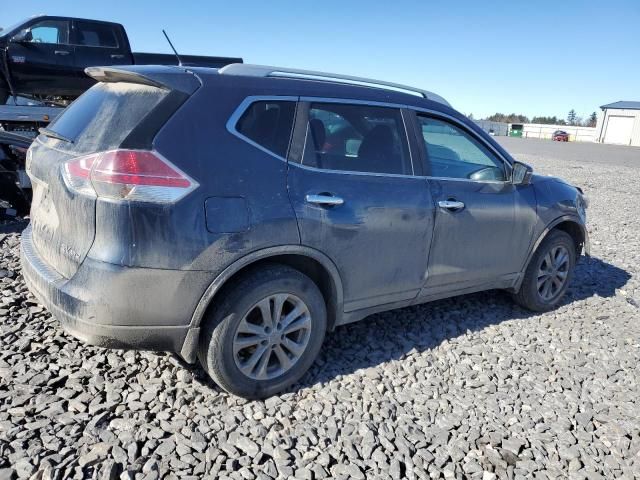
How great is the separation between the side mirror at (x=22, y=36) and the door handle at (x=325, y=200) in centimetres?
942

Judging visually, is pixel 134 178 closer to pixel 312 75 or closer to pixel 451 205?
pixel 312 75

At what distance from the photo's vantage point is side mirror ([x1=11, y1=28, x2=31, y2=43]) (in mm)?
9295

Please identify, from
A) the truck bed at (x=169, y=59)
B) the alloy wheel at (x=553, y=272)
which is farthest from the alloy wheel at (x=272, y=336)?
the truck bed at (x=169, y=59)

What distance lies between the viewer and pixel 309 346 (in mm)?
3008

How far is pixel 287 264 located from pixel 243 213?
515 mm

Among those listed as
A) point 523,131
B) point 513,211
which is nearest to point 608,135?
point 523,131

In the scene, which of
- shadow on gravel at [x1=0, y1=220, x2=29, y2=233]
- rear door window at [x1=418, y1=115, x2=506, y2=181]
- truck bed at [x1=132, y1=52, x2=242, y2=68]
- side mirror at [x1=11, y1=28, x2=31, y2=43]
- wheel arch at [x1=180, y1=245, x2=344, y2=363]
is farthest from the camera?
truck bed at [x1=132, y1=52, x2=242, y2=68]

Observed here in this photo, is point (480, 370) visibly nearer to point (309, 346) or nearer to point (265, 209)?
point (309, 346)

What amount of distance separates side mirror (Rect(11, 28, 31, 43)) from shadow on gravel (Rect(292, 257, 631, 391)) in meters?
9.32

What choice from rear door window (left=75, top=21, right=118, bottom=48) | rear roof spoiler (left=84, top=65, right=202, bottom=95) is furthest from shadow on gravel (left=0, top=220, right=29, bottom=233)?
rear door window (left=75, top=21, right=118, bottom=48)

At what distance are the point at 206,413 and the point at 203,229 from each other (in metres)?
1.08

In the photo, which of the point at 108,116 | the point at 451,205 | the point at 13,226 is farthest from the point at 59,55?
the point at 451,205

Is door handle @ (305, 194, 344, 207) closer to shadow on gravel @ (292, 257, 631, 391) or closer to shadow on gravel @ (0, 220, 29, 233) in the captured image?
shadow on gravel @ (292, 257, 631, 391)

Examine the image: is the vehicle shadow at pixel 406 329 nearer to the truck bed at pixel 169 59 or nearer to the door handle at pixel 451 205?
the door handle at pixel 451 205
